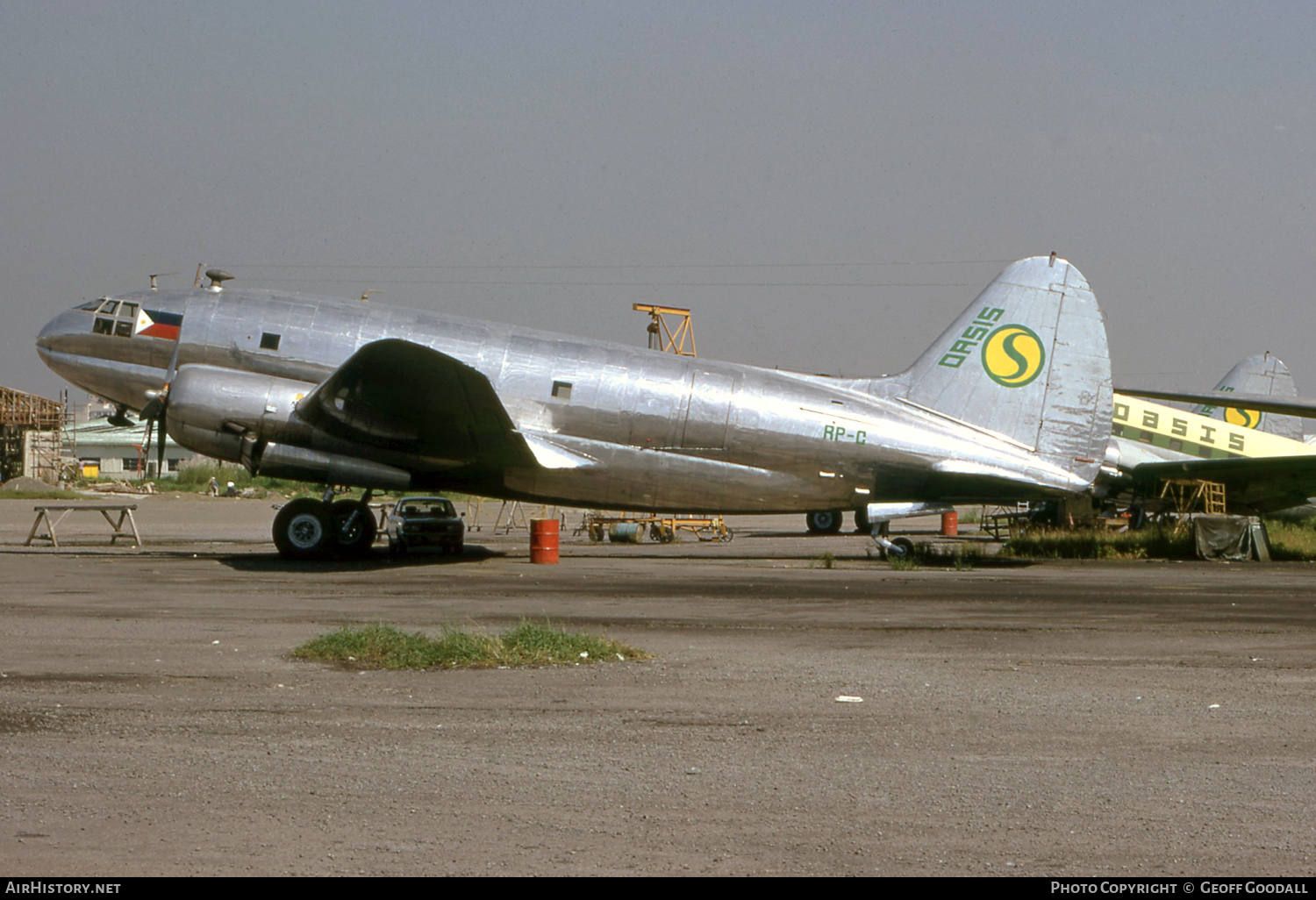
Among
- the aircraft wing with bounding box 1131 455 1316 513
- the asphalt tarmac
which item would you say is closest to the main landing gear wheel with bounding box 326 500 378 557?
the asphalt tarmac

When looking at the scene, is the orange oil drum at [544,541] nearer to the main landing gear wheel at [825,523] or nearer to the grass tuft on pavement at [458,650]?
the grass tuft on pavement at [458,650]

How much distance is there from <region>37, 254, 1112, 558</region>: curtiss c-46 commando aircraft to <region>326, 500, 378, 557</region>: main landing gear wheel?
44 mm

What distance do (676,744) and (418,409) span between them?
1473cm

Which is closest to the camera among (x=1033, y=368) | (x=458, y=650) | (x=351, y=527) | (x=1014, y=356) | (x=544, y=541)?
(x=458, y=650)

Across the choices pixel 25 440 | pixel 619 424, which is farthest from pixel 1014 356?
pixel 25 440

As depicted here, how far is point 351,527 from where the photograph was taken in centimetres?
2264

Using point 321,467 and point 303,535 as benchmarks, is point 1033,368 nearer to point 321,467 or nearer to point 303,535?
point 321,467

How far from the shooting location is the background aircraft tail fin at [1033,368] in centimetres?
2277

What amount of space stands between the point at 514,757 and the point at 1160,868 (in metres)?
3.71

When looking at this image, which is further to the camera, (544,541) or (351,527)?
(544,541)

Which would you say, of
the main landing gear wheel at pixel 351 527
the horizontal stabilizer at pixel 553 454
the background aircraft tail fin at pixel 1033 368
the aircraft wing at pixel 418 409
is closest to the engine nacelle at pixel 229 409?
the aircraft wing at pixel 418 409

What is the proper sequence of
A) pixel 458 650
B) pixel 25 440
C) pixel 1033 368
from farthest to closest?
pixel 25 440 → pixel 1033 368 → pixel 458 650

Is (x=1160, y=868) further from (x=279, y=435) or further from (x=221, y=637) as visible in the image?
(x=279, y=435)

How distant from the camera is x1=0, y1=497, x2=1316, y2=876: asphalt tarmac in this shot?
17.2 ft
